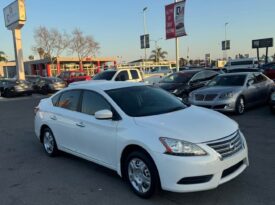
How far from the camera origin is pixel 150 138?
4.34 m

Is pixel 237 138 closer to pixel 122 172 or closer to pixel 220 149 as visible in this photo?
pixel 220 149

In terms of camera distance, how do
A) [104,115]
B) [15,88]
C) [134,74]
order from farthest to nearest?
[15,88] → [134,74] → [104,115]

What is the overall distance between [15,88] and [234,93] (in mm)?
18897

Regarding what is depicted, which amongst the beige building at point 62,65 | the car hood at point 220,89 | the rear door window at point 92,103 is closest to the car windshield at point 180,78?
the car hood at point 220,89

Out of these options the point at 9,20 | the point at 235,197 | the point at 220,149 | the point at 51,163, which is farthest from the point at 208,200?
the point at 9,20

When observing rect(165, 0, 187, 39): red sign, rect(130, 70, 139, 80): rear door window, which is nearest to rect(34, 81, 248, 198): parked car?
rect(130, 70, 139, 80): rear door window

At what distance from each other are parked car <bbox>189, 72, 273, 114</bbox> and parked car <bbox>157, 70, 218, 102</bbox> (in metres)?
2.42

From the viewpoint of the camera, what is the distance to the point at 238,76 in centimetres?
1234

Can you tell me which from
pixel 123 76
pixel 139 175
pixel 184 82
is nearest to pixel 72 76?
pixel 123 76

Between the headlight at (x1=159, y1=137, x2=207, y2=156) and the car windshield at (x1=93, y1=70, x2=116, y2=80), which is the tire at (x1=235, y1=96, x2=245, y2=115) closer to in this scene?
the headlight at (x1=159, y1=137, x2=207, y2=156)

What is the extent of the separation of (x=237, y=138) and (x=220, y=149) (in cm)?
54

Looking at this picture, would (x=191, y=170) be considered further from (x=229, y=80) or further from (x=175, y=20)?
(x=175, y=20)

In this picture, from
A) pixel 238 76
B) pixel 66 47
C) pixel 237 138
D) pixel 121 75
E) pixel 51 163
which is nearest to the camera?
pixel 237 138

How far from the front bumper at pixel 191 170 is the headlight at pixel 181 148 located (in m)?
0.05
